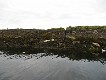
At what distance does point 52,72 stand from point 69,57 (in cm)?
774

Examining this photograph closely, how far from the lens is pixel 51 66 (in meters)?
25.6

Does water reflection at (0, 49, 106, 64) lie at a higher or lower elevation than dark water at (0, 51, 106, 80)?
higher

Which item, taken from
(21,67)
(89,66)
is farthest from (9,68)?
(89,66)

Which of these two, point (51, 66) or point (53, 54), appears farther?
point (53, 54)

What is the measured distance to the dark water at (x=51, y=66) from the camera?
68.6 ft

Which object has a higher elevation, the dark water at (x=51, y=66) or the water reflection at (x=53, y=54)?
the water reflection at (x=53, y=54)

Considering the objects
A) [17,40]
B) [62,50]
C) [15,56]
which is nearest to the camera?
[15,56]

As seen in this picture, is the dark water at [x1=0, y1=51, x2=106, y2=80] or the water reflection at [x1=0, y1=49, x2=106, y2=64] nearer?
the dark water at [x1=0, y1=51, x2=106, y2=80]

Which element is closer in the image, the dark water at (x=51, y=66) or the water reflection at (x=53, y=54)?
the dark water at (x=51, y=66)

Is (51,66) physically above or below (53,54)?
below

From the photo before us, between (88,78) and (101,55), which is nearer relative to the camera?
(88,78)

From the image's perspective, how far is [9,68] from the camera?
2484cm

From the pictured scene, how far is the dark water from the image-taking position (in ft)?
68.6

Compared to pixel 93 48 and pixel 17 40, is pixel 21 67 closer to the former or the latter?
pixel 93 48
